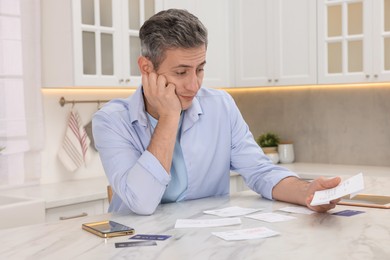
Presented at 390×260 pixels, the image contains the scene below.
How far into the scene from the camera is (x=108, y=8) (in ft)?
12.1

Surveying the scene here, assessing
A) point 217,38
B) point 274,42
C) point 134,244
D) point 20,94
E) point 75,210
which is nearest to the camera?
point 134,244

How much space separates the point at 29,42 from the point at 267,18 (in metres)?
1.84

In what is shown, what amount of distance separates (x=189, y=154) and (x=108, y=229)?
2.15ft

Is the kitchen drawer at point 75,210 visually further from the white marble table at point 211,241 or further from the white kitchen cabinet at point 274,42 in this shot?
the white kitchen cabinet at point 274,42

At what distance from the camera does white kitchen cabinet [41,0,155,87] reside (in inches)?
136

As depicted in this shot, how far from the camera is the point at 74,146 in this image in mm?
3781

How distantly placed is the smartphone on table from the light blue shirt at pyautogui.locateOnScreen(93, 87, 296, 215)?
197 millimetres

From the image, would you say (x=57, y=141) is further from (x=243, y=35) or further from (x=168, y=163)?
(x=168, y=163)

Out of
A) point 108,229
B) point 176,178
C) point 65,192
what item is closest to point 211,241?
point 108,229

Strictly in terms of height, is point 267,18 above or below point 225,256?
above

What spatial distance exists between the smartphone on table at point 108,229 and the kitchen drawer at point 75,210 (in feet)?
4.91

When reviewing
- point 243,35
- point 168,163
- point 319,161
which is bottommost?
point 319,161

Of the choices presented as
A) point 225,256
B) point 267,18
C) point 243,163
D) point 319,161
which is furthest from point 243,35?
point 225,256

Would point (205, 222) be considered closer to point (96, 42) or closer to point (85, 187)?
point (85, 187)
